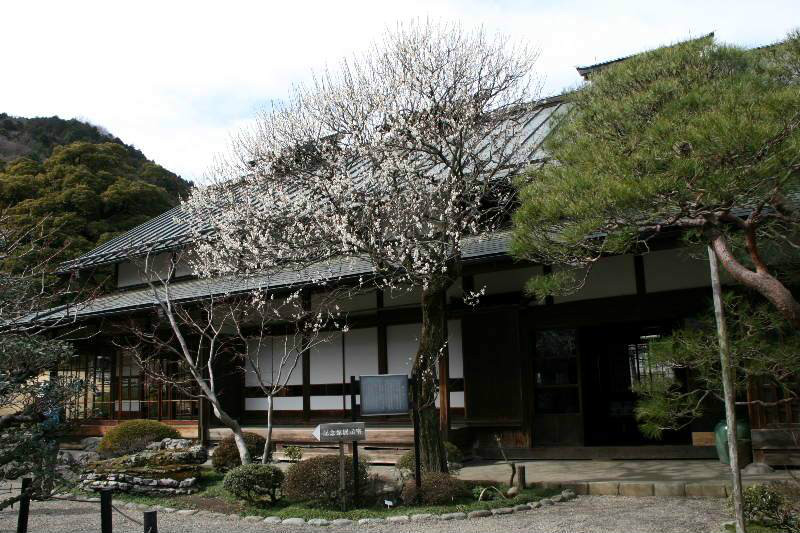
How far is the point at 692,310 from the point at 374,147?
17.7 feet

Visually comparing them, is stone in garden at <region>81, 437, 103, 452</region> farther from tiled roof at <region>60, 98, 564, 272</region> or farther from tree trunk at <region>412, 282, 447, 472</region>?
tree trunk at <region>412, 282, 447, 472</region>

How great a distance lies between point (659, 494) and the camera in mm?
8680

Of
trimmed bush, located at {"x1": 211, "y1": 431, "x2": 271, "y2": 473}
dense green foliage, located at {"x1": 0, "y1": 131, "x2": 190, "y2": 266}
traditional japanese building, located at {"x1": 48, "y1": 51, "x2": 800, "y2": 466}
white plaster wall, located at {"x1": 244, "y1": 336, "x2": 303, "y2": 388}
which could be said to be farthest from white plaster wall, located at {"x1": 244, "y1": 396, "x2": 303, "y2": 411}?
dense green foliage, located at {"x1": 0, "y1": 131, "x2": 190, "y2": 266}

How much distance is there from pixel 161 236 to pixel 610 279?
37.2ft

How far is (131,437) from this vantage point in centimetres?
1330

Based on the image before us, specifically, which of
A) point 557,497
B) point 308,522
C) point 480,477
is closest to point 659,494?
point 557,497

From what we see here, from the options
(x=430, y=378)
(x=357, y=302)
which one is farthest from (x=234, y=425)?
(x=357, y=302)

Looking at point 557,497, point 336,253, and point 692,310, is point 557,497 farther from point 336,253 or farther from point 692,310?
point 336,253

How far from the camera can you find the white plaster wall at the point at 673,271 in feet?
35.3

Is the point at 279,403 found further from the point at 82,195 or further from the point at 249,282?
the point at 82,195

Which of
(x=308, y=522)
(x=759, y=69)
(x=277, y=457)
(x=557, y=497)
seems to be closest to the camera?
(x=759, y=69)

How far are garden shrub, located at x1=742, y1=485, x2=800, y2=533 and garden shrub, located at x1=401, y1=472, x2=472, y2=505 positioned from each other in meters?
3.25

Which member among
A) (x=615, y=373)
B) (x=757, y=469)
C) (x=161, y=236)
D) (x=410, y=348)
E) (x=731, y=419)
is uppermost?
(x=161, y=236)

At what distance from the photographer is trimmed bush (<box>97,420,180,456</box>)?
1309 centimetres
